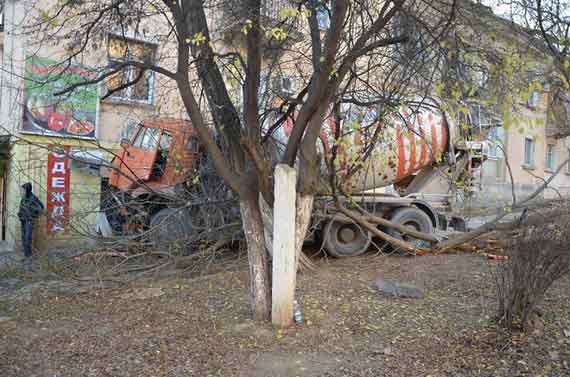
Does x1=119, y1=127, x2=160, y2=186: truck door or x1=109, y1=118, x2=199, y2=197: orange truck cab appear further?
x1=119, y1=127, x2=160, y2=186: truck door

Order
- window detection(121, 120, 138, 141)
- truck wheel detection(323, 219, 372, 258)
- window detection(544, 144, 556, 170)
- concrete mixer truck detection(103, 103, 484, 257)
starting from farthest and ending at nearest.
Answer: window detection(544, 144, 556, 170) → window detection(121, 120, 138, 141) → truck wheel detection(323, 219, 372, 258) → concrete mixer truck detection(103, 103, 484, 257)

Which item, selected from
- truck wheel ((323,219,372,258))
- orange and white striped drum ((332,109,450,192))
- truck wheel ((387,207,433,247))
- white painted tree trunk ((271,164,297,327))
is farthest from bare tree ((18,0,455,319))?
truck wheel ((387,207,433,247))

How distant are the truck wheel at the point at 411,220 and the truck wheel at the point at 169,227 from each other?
12.7ft

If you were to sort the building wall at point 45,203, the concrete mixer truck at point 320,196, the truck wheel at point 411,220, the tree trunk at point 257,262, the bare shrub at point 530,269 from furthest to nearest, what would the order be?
the truck wheel at point 411,220 → the concrete mixer truck at point 320,196 → the building wall at point 45,203 → the tree trunk at point 257,262 → the bare shrub at point 530,269

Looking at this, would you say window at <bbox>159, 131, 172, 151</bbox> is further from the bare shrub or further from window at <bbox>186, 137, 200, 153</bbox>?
the bare shrub

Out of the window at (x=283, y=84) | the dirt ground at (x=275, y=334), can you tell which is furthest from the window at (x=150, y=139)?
A: the dirt ground at (x=275, y=334)

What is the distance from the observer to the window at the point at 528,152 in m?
24.3

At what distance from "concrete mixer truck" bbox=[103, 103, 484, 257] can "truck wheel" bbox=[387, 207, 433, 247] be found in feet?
0.07

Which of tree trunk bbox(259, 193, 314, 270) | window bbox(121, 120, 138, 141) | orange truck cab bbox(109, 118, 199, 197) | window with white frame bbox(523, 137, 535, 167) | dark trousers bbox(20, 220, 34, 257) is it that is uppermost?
window with white frame bbox(523, 137, 535, 167)

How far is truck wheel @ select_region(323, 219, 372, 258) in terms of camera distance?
346 inches

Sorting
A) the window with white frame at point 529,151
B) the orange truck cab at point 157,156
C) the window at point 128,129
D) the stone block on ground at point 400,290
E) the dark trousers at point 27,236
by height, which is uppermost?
the window with white frame at point 529,151

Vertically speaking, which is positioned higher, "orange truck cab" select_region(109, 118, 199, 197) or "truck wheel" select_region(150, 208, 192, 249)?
"orange truck cab" select_region(109, 118, 199, 197)

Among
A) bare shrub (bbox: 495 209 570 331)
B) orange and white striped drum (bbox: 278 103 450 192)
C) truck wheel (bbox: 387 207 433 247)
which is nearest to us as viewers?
bare shrub (bbox: 495 209 570 331)

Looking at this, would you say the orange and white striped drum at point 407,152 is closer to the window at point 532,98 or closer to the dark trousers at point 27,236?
the window at point 532,98
